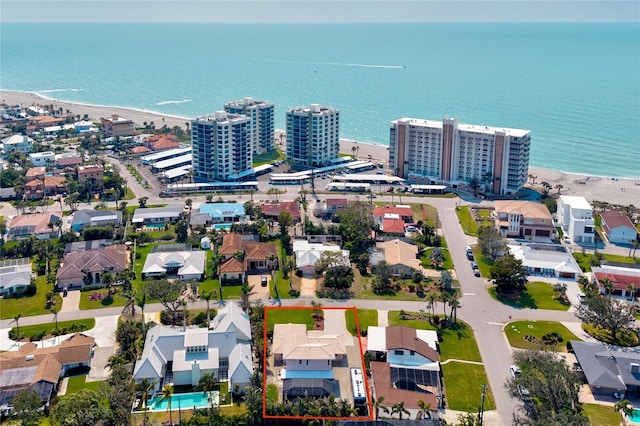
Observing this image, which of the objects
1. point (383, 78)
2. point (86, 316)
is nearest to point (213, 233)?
point (86, 316)

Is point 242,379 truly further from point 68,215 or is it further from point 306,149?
point 306,149

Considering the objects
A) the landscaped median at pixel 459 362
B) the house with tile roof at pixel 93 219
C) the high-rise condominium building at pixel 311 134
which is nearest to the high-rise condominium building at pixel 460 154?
the high-rise condominium building at pixel 311 134

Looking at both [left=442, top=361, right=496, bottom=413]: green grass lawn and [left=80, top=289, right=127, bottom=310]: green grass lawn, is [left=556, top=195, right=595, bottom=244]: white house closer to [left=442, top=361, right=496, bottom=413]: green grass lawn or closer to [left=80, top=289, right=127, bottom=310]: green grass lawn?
[left=442, top=361, right=496, bottom=413]: green grass lawn

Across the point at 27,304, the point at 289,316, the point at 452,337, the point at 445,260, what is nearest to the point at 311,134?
the point at 445,260

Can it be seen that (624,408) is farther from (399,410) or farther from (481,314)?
(481,314)

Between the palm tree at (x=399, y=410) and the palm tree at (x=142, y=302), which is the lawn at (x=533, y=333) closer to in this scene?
the palm tree at (x=399, y=410)

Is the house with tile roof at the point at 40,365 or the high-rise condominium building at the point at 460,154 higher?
the high-rise condominium building at the point at 460,154
